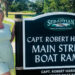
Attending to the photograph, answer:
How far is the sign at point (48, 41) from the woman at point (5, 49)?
0.86 feet

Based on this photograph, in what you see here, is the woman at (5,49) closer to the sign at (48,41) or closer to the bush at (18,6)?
the sign at (48,41)

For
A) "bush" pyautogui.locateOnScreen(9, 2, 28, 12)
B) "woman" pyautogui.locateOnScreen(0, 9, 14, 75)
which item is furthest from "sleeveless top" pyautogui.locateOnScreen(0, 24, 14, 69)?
"bush" pyautogui.locateOnScreen(9, 2, 28, 12)

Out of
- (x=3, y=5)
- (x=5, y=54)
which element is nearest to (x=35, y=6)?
(x=3, y=5)

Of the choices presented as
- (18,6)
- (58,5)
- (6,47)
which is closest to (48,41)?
(6,47)

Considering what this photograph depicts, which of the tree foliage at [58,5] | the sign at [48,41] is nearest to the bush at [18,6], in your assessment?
the tree foliage at [58,5]

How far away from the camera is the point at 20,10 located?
473cm

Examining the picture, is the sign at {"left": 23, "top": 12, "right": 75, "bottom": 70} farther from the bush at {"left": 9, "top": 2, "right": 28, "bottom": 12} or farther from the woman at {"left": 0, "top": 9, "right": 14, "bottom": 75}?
the bush at {"left": 9, "top": 2, "right": 28, "bottom": 12}

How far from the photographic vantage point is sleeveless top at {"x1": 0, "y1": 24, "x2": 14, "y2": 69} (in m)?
3.88

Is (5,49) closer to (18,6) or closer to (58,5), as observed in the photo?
(18,6)

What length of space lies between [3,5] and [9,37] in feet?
2.55

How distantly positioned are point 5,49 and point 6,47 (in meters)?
0.03

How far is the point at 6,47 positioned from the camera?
13.0ft

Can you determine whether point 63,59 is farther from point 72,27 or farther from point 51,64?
point 72,27

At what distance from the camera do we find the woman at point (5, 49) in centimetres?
388
